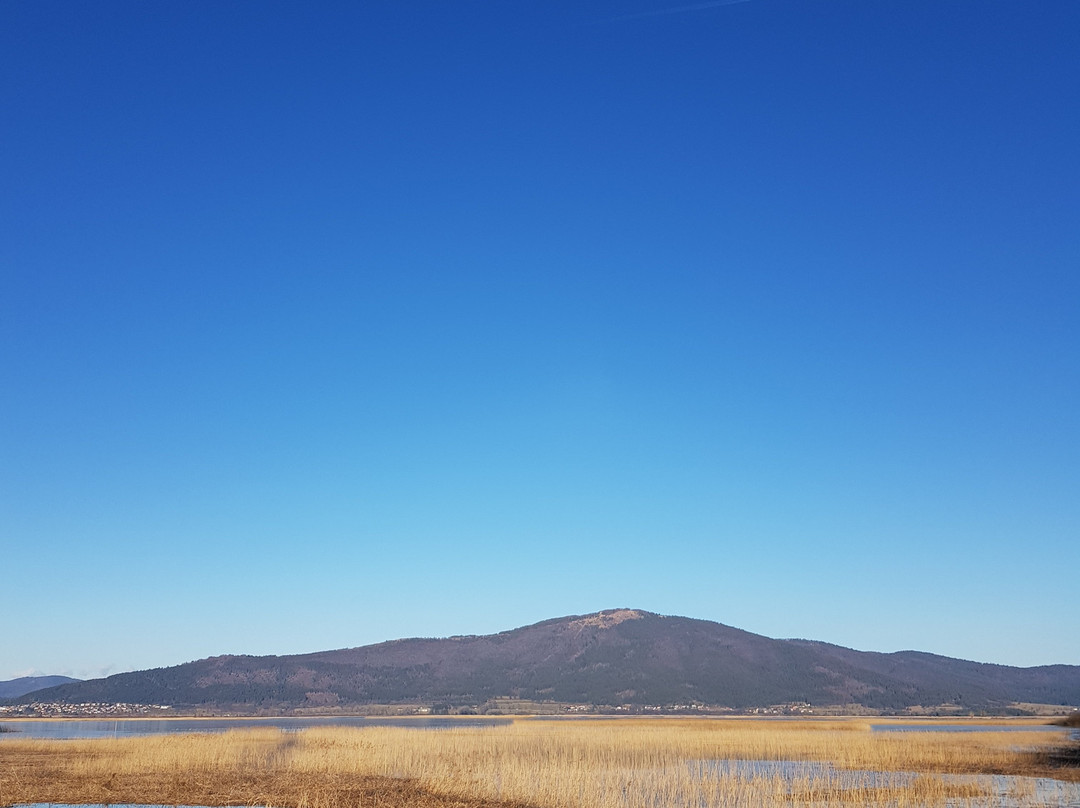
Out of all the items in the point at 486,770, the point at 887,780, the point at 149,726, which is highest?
the point at 149,726

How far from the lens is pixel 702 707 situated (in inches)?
7067

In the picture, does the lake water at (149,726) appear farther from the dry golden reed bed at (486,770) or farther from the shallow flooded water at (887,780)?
the shallow flooded water at (887,780)

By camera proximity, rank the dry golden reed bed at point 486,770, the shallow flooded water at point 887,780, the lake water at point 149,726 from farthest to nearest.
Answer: the lake water at point 149,726
the shallow flooded water at point 887,780
the dry golden reed bed at point 486,770

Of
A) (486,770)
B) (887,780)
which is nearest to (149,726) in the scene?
(486,770)

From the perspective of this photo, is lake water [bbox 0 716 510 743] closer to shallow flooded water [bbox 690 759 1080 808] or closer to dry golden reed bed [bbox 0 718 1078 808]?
dry golden reed bed [bbox 0 718 1078 808]

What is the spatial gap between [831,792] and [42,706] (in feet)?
592

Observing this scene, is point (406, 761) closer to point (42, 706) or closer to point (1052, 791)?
point (1052, 791)

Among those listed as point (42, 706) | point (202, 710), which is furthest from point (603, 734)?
point (42, 706)

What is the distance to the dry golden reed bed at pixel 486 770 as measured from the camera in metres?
28.8

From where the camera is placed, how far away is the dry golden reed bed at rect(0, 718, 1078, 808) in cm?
2878

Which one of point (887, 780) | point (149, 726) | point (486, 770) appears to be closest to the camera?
point (887, 780)

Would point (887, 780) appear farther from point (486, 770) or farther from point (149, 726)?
point (149, 726)

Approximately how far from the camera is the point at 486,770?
36.2 metres

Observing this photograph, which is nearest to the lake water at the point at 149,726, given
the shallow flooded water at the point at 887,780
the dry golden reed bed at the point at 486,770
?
the dry golden reed bed at the point at 486,770
